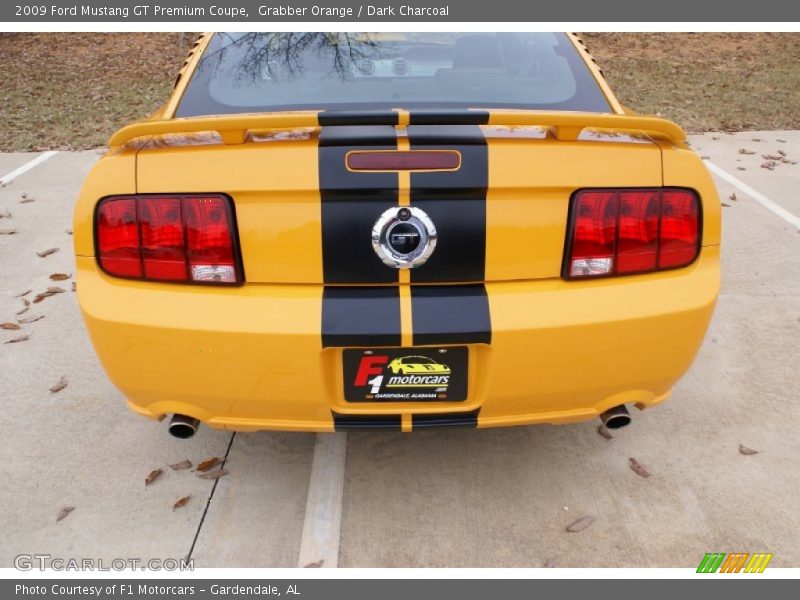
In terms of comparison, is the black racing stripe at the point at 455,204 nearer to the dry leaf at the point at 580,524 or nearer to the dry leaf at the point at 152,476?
the dry leaf at the point at 580,524

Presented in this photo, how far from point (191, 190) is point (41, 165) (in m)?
5.66

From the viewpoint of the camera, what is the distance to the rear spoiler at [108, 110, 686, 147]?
1882 millimetres

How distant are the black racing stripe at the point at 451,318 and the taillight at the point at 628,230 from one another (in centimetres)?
30

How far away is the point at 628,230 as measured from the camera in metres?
2.00

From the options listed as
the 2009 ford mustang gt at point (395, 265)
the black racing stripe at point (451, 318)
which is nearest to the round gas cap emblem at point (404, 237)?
the 2009 ford mustang gt at point (395, 265)

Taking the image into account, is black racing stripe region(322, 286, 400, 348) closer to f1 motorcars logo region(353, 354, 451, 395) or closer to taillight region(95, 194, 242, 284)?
f1 motorcars logo region(353, 354, 451, 395)

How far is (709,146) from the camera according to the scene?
7223 mm

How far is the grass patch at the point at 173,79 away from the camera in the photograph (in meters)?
8.37

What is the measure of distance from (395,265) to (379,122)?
1.32ft

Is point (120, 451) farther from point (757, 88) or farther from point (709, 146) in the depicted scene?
point (757, 88)

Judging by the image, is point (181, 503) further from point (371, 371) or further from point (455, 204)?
point (455, 204)

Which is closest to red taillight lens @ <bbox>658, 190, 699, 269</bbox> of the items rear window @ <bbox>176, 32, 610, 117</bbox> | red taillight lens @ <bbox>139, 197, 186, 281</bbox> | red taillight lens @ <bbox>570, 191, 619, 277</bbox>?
red taillight lens @ <bbox>570, 191, 619, 277</bbox>

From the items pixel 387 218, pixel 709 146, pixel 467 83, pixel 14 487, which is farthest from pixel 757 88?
pixel 14 487

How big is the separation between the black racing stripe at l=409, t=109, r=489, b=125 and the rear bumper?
47 centimetres
